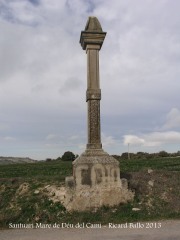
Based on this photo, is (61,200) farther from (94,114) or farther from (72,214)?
(94,114)

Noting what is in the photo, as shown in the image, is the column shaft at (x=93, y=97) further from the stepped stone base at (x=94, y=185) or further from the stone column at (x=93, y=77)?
the stepped stone base at (x=94, y=185)

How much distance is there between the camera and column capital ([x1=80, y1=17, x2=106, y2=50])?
10602mm

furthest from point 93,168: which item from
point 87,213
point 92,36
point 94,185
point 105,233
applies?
point 92,36

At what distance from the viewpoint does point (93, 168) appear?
996 cm

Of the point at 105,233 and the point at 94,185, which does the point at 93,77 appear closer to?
the point at 94,185

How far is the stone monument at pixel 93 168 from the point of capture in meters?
9.76

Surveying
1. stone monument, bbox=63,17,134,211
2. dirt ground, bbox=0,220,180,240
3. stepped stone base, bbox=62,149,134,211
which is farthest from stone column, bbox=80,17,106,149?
dirt ground, bbox=0,220,180,240

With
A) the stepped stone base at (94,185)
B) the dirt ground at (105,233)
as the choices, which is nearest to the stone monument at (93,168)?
the stepped stone base at (94,185)

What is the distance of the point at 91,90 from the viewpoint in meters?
10.5

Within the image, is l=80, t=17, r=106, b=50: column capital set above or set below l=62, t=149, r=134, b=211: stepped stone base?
above

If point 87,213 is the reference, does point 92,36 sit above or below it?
above

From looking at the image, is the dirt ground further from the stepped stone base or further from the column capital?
the column capital

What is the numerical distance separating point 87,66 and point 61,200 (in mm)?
4029

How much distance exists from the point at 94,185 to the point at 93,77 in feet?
10.4
